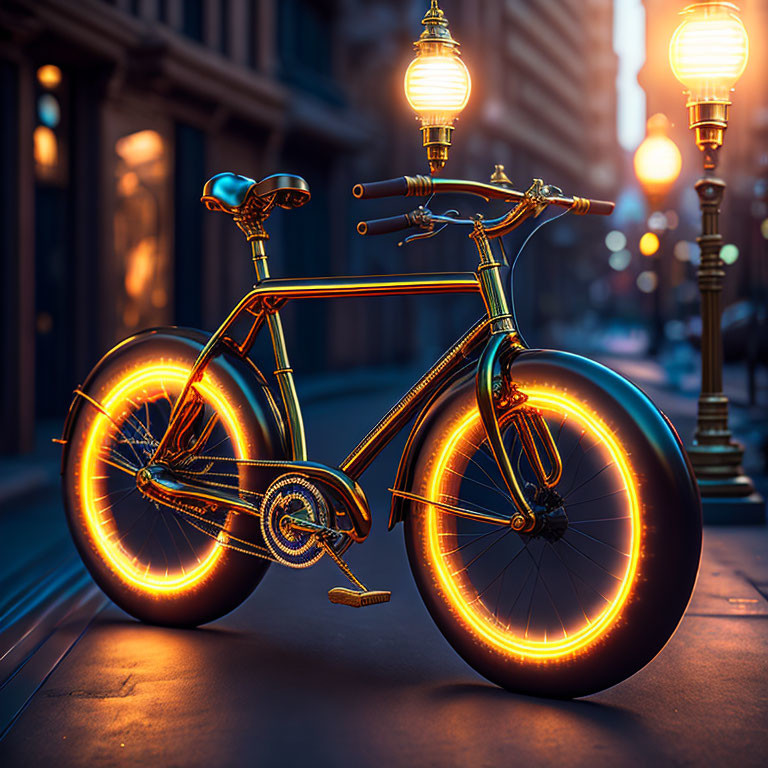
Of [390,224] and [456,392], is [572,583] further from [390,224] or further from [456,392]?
[390,224]

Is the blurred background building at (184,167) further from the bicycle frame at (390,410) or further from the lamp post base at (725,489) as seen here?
the lamp post base at (725,489)

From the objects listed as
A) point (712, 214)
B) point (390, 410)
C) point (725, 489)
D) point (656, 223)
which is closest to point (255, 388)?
point (390, 410)

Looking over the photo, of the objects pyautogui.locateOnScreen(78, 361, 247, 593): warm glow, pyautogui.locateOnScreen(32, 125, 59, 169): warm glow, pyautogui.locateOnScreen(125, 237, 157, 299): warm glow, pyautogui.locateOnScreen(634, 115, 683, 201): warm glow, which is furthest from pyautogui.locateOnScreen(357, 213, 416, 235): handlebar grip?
Result: pyautogui.locateOnScreen(125, 237, 157, 299): warm glow

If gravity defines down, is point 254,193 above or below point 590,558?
above

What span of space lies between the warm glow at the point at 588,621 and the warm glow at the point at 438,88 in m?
1.70

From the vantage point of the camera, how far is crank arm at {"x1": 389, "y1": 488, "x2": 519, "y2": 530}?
11.0ft

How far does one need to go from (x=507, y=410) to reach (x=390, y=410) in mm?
468

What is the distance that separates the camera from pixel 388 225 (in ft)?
11.9

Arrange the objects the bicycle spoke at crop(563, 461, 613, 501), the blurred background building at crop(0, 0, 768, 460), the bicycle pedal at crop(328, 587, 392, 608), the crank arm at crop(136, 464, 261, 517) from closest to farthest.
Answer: the bicycle spoke at crop(563, 461, 613, 501)
the bicycle pedal at crop(328, 587, 392, 608)
the crank arm at crop(136, 464, 261, 517)
the blurred background building at crop(0, 0, 768, 460)

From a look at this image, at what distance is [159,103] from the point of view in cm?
1614

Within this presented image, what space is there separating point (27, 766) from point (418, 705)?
1.16m

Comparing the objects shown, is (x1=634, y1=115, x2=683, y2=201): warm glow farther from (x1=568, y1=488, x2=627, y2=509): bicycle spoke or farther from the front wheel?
(x1=568, y1=488, x2=627, y2=509): bicycle spoke

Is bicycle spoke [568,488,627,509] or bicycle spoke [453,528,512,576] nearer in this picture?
bicycle spoke [568,488,627,509]

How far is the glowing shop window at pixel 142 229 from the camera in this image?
15.1m
